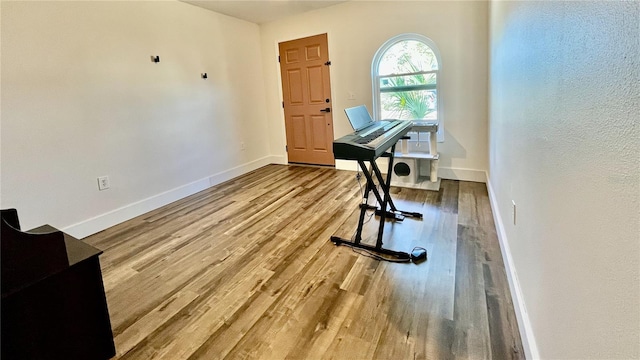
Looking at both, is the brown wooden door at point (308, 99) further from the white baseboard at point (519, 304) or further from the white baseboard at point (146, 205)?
the white baseboard at point (519, 304)

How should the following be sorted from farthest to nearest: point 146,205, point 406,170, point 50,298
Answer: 1. point 406,170
2. point 146,205
3. point 50,298

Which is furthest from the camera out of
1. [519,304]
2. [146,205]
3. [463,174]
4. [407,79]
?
[407,79]

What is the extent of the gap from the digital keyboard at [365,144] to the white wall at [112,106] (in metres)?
2.51

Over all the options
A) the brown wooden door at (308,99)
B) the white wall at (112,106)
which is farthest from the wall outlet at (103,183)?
the brown wooden door at (308,99)

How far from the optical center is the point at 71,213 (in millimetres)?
3025

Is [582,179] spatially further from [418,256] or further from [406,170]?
[406,170]

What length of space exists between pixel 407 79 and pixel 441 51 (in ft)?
1.69

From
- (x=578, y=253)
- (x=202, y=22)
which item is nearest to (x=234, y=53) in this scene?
(x=202, y=22)

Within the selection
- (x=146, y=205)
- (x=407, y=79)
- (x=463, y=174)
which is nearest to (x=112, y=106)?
(x=146, y=205)

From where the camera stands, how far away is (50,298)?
1.33 m

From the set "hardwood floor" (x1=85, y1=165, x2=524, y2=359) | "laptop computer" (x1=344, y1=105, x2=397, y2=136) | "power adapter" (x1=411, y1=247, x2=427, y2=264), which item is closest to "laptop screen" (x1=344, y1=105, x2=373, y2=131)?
"laptop computer" (x1=344, y1=105, x2=397, y2=136)

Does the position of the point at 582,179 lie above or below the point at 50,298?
above

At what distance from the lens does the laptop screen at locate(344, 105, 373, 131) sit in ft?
8.73

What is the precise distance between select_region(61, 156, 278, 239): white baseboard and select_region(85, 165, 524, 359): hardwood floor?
114 millimetres
